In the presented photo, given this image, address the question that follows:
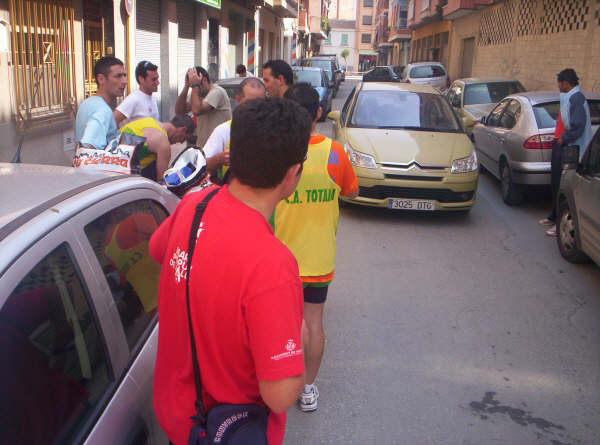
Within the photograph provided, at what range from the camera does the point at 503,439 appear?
9.98ft

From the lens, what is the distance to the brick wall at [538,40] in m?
13.3

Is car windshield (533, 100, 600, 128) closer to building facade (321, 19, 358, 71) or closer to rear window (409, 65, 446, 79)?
rear window (409, 65, 446, 79)

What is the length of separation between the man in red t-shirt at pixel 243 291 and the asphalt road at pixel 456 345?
5.32 ft

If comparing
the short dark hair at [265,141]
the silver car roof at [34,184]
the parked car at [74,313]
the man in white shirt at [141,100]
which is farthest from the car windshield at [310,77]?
the short dark hair at [265,141]

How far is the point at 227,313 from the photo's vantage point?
142cm

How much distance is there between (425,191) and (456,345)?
3.07 metres

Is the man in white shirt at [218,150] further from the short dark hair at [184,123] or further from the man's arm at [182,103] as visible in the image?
the man's arm at [182,103]

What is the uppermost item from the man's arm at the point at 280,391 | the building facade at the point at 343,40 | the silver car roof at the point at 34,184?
the building facade at the point at 343,40

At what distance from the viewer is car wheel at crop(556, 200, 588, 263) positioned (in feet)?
18.5

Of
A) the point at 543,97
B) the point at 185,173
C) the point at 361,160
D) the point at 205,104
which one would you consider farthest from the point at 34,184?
the point at 543,97

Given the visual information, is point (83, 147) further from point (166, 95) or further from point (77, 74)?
point (166, 95)

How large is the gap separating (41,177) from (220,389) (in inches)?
43.8

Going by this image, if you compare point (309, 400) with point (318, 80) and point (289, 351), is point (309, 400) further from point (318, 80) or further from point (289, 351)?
point (318, 80)

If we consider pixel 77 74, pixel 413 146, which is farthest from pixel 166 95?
pixel 413 146
